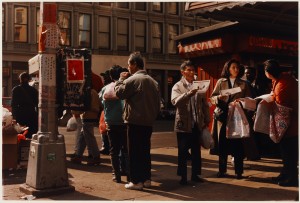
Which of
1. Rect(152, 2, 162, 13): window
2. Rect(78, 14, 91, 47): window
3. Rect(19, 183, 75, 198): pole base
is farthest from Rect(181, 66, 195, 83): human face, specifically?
Rect(152, 2, 162, 13): window

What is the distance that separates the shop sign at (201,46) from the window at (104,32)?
23.2m

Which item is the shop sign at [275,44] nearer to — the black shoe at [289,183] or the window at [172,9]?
the black shoe at [289,183]

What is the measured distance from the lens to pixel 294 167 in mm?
6367

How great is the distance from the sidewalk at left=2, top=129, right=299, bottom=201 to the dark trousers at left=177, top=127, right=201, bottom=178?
9.0 inches

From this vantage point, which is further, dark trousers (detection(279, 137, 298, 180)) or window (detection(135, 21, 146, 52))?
window (detection(135, 21, 146, 52))

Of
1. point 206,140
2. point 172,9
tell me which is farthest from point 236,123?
point 172,9

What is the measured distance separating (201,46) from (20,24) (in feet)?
72.2

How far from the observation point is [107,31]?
34.8 meters

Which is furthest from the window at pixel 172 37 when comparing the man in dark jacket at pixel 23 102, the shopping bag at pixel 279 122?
the shopping bag at pixel 279 122

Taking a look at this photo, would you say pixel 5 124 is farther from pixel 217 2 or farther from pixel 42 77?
pixel 217 2

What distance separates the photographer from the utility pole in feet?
18.7

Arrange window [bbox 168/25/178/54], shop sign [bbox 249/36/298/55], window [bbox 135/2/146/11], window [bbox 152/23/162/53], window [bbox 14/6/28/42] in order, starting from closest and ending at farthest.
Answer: shop sign [bbox 249/36/298/55], window [bbox 14/6/28/42], window [bbox 135/2/146/11], window [bbox 152/23/162/53], window [bbox 168/25/178/54]

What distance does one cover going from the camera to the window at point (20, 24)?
98.8ft

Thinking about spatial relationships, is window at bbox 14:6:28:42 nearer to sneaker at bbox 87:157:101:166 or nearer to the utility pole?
sneaker at bbox 87:157:101:166
